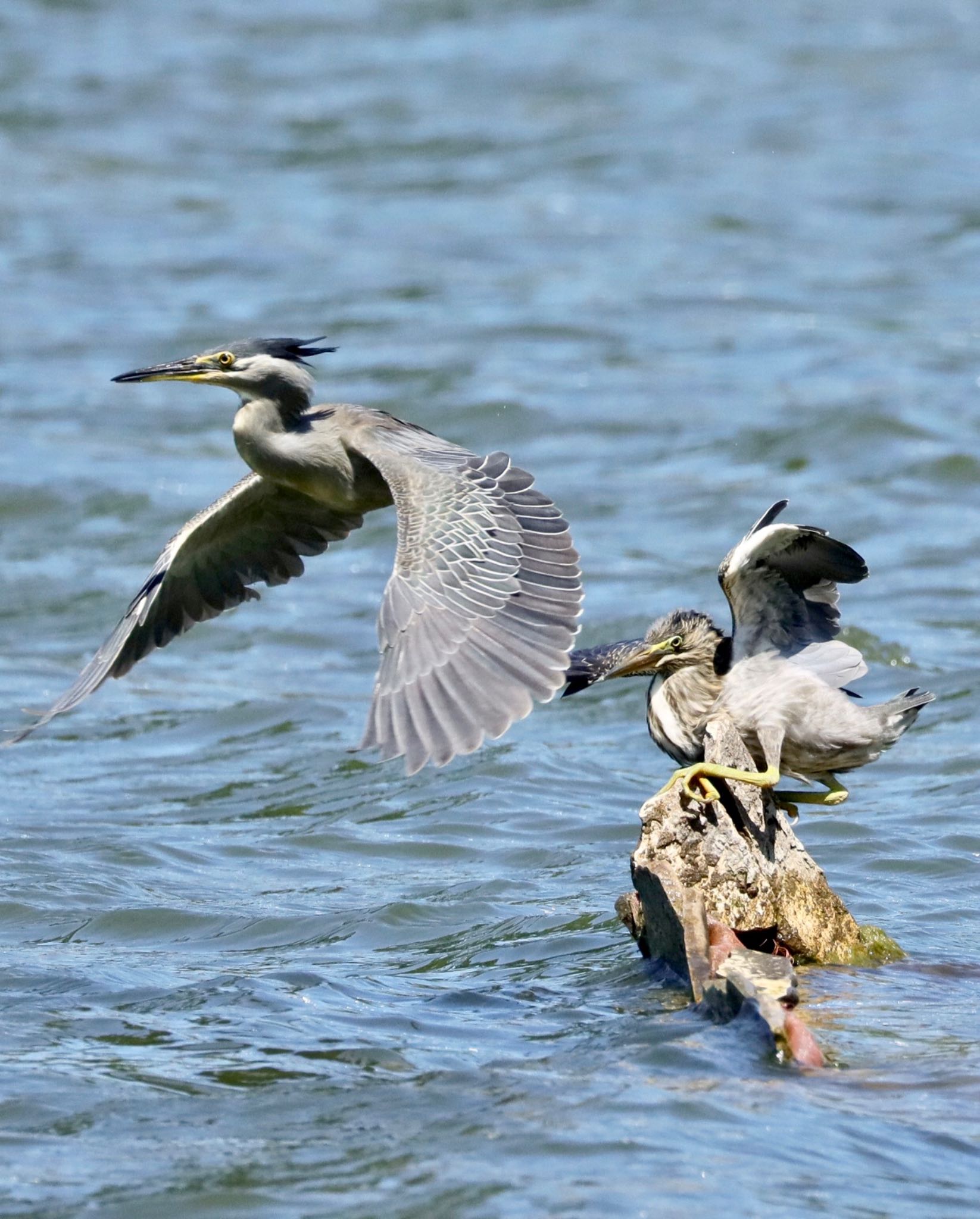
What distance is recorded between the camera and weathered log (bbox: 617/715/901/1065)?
6305 mm

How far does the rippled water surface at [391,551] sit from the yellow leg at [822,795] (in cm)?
→ 62

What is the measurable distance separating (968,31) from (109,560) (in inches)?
621

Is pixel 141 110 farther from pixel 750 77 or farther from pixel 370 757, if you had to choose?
pixel 370 757

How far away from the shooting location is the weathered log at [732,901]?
248 inches

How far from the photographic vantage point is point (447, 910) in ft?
27.3

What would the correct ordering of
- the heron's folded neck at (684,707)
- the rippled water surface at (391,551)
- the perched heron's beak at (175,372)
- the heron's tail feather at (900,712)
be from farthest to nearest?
the perched heron's beak at (175,372)
the heron's folded neck at (684,707)
the heron's tail feather at (900,712)
the rippled water surface at (391,551)

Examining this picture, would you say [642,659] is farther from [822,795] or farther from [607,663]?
[822,795]

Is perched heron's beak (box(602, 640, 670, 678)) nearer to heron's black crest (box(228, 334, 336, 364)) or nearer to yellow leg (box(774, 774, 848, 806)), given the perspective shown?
yellow leg (box(774, 774, 848, 806))

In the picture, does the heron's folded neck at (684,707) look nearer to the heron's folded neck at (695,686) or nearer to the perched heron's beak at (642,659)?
the heron's folded neck at (695,686)

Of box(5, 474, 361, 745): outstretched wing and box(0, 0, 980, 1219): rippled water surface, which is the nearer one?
box(0, 0, 980, 1219): rippled water surface

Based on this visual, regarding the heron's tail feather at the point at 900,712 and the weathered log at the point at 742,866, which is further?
the heron's tail feather at the point at 900,712

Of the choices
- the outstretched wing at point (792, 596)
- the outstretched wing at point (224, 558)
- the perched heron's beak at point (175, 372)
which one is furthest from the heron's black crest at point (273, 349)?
the outstretched wing at point (792, 596)

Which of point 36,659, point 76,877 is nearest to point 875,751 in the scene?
point 76,877

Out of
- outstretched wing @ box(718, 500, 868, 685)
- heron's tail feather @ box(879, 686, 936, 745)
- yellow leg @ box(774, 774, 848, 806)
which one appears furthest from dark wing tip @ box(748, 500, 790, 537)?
yellow leg @ box(774, 774, 848, 806)
